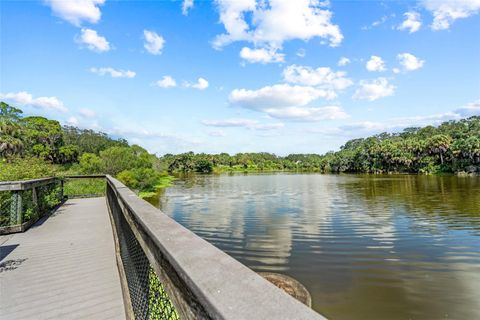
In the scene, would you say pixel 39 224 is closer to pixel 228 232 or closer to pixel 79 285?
pixel 79 285

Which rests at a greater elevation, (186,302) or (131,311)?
(186,302)

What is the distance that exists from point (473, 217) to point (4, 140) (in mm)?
50244

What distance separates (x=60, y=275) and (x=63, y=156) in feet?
239

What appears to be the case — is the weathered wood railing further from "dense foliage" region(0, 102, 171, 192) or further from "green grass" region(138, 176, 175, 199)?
"green grass" region(138, 176, 175, 199)

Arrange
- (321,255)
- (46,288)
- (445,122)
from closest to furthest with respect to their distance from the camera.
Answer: (46,288), (321,255), (445,122)

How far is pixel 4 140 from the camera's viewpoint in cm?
3944

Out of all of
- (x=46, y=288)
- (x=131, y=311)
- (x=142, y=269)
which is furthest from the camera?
(x=46, y=288)

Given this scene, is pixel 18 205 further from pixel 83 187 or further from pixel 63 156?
pixel 63 156

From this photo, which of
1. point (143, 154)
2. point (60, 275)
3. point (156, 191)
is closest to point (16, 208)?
point (60, 275)

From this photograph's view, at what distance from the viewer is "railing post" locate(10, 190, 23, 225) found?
611 centimetres

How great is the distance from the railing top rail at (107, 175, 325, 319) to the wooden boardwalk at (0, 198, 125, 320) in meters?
2.20

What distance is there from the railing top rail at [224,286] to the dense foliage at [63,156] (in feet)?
30.8

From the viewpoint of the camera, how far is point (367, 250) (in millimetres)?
11828

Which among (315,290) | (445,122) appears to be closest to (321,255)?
(315,290)
